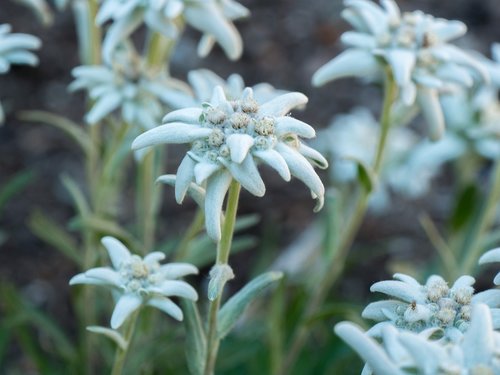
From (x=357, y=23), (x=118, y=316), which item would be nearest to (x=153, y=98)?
(x=357, y=23)

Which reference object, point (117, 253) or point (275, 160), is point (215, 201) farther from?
point (117, 253)

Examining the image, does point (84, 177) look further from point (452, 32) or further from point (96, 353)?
point (452, 32)

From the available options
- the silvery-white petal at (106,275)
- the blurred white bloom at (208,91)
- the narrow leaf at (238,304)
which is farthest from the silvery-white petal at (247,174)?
the blurred white bloom at (208,91)

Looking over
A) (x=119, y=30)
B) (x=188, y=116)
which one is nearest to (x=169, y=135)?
(x=188, y=116)

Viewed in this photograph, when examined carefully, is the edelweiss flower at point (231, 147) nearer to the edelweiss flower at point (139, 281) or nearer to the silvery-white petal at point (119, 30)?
the edelweiss flower at point (139, 281)

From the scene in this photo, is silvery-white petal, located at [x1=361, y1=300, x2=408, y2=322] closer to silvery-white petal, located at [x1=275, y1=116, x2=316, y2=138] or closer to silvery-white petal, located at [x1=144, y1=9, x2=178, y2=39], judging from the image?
silvery-white petal, located at [x1=275, y1=116, x2=316, y2=138]
